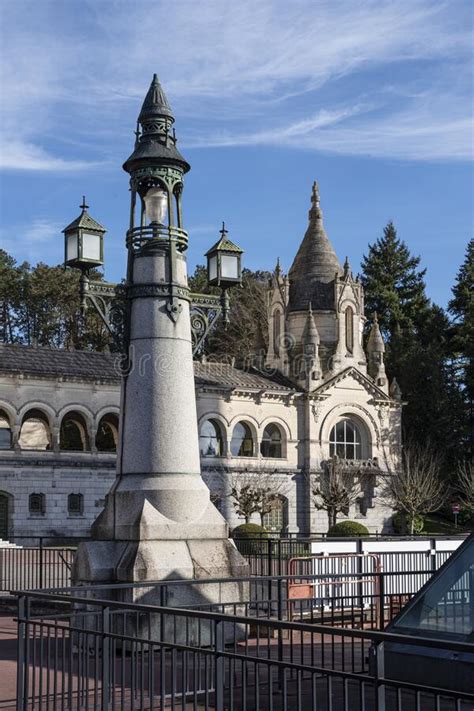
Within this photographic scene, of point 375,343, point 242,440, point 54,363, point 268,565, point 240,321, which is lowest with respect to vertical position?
point 268,565

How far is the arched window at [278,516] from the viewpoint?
53125 mm

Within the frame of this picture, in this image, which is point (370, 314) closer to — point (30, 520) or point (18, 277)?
point (18, 277)

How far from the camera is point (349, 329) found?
196 feet

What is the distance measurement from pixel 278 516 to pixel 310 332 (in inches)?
420

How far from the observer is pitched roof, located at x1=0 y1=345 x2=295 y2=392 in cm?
4644

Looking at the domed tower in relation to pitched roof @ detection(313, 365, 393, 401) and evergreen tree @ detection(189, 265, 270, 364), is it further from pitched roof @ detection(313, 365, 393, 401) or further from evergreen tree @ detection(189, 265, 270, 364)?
evergreen tree @ detection(189, 265, 270, 364)

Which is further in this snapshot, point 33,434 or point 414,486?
point 33,434

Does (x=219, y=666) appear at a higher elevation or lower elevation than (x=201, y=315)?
lower

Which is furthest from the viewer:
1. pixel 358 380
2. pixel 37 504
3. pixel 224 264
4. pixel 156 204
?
pixel 358 380

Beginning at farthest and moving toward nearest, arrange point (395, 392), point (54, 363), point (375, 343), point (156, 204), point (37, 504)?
point (375, 343) < point (395, 392) < point (54, 363) < point (37, 504) < point (156, 204)

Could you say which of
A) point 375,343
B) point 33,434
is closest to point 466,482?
point 375,343

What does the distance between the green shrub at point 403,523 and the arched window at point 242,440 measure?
9.83 m

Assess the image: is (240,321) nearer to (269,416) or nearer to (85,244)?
(269,416)

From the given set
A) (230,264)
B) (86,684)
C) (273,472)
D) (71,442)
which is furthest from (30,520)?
(86,684)
